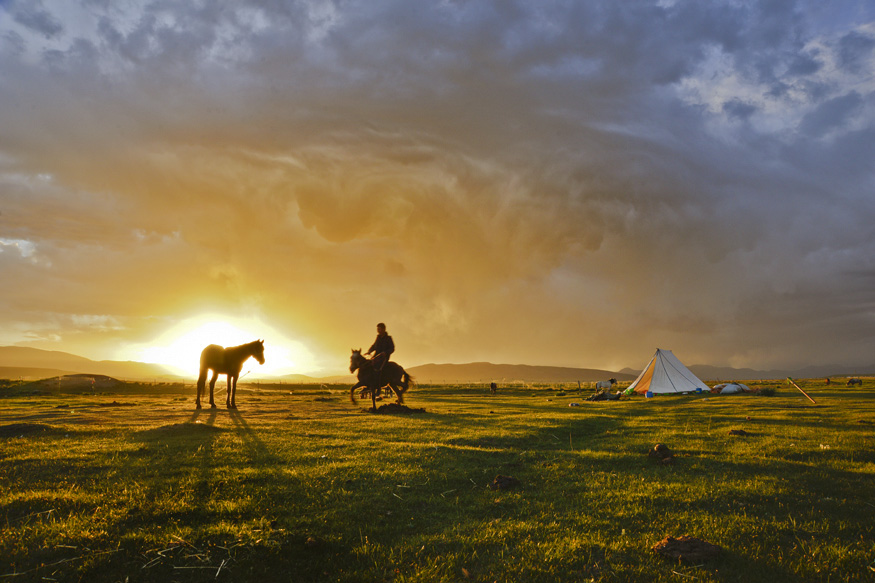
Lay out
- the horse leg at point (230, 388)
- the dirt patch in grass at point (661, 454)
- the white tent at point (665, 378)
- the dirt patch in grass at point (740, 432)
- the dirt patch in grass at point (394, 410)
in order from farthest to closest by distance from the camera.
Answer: the white tent at point (665, 378)
the horse leg at point (230, 388)
the dirt patch in grass at point (394, 410)
the dirt patch in grass at point (740, 432)
the dirt patch in grass at point (661, 454)

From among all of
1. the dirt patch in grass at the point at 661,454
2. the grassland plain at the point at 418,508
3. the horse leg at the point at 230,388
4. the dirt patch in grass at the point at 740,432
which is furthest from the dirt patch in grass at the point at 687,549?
the horse leg at the point at 230,388

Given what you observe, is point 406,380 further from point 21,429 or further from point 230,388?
point 21,429

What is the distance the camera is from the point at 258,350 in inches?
1058

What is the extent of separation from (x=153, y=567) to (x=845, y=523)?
10644 millimetres

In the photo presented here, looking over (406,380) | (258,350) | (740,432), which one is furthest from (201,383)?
(740,432)

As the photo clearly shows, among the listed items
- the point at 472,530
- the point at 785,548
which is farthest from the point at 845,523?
the point at 472,530

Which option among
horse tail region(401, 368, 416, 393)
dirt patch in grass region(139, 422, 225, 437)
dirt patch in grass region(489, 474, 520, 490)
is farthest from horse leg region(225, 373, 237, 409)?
dirt patch in grass region(489, 474, 520, 490)

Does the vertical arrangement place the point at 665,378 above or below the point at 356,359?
below

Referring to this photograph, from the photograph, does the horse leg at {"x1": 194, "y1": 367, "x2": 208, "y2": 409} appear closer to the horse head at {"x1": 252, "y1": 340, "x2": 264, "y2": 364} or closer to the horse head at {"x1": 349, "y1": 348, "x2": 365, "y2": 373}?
the horse head at {"x1": 252, "y1": 340, "x2": 264, "y2": 364}

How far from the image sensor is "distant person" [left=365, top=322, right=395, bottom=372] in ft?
84.2

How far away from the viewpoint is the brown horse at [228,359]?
26.0 metres

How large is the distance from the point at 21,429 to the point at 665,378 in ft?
168

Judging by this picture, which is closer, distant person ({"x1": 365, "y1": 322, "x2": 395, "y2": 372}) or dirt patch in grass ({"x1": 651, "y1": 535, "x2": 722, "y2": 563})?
dirt patch in grass ({"x1": 651, "y1": 535, "x2": 722, "y2": 563})

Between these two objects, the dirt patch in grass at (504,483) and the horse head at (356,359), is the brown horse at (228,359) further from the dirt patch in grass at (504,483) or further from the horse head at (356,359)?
the dirt patch in grass at (504,483)
